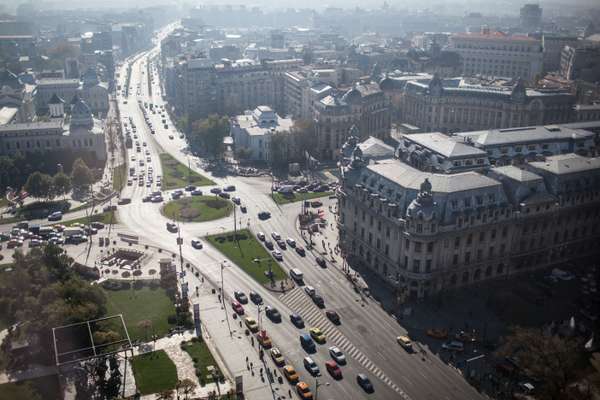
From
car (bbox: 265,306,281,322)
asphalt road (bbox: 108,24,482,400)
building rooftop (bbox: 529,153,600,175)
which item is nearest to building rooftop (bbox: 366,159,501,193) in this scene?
building rooftop (bbox: 529,153,600,175)

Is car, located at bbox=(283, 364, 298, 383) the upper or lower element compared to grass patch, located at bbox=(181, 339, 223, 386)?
upper

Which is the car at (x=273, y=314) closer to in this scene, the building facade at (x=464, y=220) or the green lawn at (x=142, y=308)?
the green lawn at (x=142, y=308)

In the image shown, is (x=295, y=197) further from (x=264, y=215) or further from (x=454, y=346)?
(x=454, y=346)

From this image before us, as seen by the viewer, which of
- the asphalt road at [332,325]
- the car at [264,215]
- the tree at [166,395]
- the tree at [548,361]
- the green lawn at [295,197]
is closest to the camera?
the tree at [548,361]

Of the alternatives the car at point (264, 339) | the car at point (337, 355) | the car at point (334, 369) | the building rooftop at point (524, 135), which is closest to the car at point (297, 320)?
the car at point (264, 339)

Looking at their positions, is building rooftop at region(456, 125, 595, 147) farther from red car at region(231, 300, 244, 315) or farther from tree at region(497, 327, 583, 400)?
red car at region(231, 300, 244, 315)

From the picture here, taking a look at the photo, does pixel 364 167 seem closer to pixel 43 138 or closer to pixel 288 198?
pixel 288 198

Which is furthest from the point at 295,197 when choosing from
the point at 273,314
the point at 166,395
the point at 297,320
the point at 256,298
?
the point at 166,395

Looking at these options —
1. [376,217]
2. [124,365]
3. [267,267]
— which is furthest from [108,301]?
[376,217]
